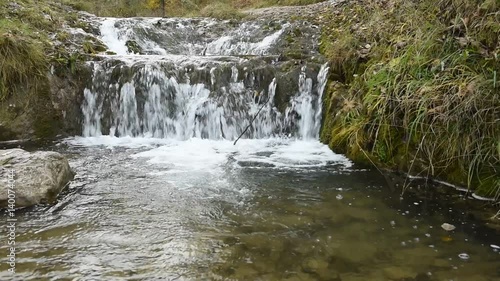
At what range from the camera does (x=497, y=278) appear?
272cm

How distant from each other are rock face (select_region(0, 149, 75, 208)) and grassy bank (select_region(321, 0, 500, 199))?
3.75 metres

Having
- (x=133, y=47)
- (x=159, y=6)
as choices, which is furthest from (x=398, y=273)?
(x=159, y=6)

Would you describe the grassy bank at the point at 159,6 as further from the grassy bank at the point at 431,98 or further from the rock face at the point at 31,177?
the rock face at the point at 31,177

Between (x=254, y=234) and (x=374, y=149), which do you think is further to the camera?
(x=374, y=149)

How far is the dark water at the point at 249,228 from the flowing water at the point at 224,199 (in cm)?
1

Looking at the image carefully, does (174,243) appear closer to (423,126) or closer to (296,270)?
(296,270)

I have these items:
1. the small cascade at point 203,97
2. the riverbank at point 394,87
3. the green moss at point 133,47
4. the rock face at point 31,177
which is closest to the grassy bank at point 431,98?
the riverbank at point 394,87

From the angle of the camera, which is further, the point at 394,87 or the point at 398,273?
the point at 394,87

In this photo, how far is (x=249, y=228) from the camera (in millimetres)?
3535

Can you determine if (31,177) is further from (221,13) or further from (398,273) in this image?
(221,13)

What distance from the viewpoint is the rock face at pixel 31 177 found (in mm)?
3922

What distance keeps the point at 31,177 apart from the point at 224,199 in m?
2.02

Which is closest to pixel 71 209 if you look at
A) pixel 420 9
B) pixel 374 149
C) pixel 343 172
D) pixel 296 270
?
pixel 296 270

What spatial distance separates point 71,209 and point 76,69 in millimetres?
4447
